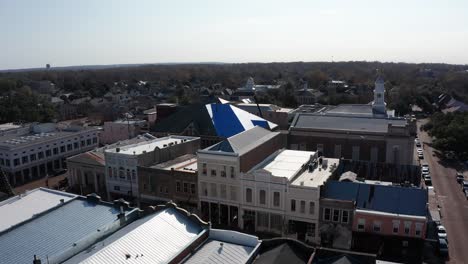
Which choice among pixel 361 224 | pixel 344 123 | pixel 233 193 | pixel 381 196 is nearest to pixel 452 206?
pixel 381 196

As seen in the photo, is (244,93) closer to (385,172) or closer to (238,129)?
(238,129)

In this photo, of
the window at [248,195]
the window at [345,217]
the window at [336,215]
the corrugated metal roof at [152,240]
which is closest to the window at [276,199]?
the window at [248,195]

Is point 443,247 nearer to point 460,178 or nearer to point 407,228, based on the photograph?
point 407,228

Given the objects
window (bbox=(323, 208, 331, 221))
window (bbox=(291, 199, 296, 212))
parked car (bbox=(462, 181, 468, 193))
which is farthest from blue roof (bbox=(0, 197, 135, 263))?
parked car (bbox=(462, 181, 468, 193))

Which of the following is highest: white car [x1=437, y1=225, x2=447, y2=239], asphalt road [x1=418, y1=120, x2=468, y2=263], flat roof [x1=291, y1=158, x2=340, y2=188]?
flat roof [x1=291, y1=158, x2=340, y2=188]

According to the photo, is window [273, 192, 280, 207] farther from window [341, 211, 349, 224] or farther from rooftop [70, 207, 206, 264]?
rooftop [70, 207, 206, 264]

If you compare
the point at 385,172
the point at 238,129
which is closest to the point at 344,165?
the point at 385,172
